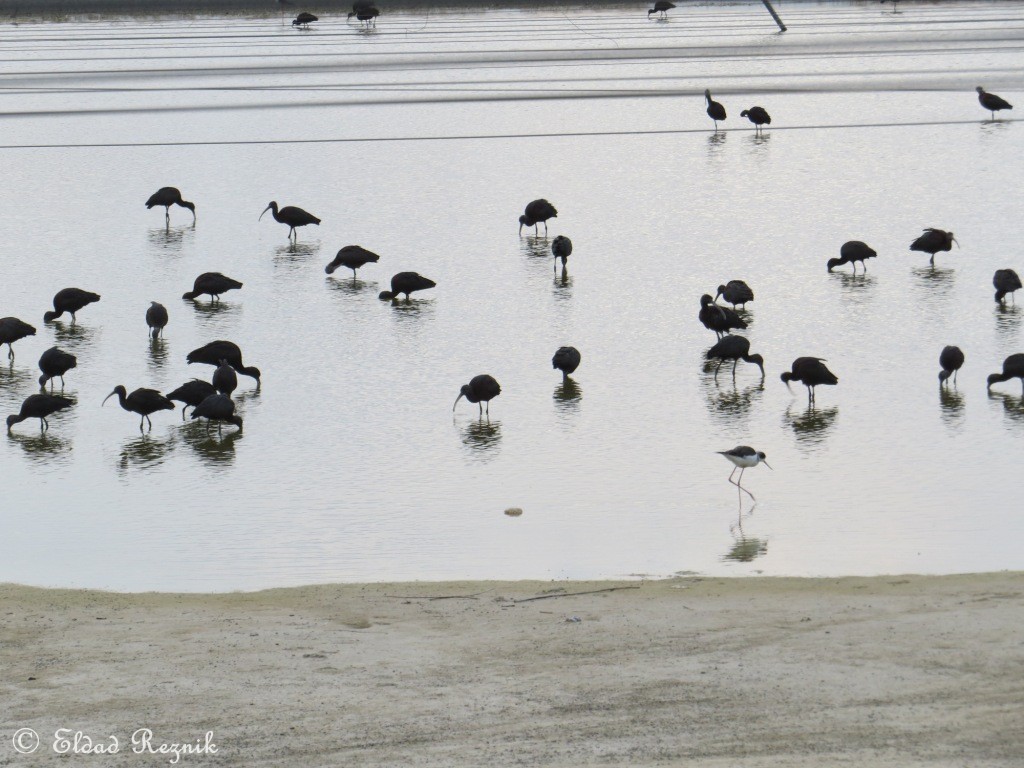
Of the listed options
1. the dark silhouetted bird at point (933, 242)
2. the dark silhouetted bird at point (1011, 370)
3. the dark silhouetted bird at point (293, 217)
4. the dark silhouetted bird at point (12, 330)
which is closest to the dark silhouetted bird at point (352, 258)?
the dark silhouetted bird at point (293, 217)

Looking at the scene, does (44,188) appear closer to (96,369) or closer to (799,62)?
(96,369)

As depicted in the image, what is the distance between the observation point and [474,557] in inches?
427

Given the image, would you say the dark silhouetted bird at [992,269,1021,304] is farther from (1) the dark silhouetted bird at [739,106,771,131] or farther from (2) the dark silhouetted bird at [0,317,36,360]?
(1) the dark silhouetted bird at [739,106,771,131]

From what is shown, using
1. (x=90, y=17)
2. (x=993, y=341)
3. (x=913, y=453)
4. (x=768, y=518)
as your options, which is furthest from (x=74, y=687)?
(x=90, y=17)

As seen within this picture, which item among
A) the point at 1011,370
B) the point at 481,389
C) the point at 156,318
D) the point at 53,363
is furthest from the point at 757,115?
the point at 53,363

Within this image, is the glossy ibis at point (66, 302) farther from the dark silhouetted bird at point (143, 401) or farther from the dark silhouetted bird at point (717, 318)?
the dark silhouetted bird at point (717, 318)

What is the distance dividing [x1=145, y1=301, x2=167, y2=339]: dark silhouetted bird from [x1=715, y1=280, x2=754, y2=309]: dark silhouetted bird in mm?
5707

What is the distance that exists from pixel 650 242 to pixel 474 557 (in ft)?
33.6

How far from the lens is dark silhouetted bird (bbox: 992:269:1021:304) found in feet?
55.2

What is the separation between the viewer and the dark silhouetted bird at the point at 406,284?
1820cm

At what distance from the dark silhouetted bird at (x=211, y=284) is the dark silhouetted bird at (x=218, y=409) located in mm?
4499

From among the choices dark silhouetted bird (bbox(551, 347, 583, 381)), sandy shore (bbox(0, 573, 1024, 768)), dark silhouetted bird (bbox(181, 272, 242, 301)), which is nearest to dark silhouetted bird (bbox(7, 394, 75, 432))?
sandy shore (bbox(0, 573, 1024, 768))

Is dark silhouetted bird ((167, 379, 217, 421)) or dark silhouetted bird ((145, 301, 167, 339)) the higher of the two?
dark silhouetted bird ((145, 301, 167, 339))

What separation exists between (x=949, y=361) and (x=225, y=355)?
6.50 meters
